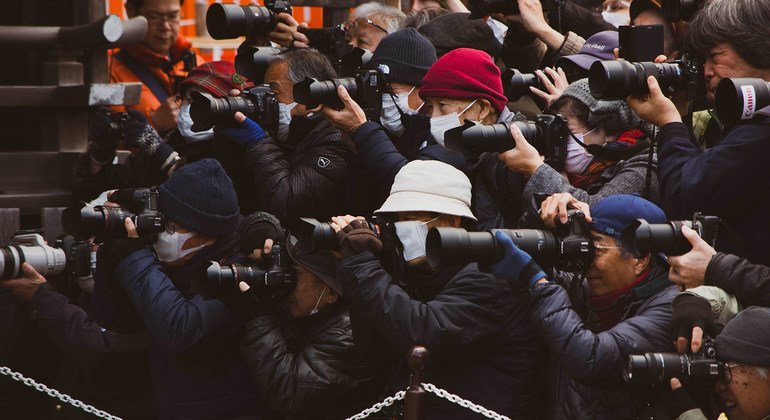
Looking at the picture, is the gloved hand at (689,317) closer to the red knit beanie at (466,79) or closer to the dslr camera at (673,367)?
the dslr camera at (673,367)

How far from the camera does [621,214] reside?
4422 mm

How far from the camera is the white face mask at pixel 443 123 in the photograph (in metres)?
5.37

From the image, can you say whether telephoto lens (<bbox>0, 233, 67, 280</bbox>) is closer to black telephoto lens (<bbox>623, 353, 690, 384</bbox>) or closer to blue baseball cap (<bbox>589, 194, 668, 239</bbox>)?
blue baseball cap (<bbox>589, 194, 668, 239</bbox>)

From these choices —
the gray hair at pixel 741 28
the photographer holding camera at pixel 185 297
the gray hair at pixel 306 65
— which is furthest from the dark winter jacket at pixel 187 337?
the gray hair at pixel 741 28

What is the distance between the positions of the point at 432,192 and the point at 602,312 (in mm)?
826

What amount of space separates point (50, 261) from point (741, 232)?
10.8 ft

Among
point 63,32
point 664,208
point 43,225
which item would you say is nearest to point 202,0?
point 63,32

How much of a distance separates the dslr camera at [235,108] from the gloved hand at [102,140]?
3.59 feet

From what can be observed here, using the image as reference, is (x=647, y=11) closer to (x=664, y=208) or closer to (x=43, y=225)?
(x=664, y=208)

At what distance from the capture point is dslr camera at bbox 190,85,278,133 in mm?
5644

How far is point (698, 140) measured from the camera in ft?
17.1

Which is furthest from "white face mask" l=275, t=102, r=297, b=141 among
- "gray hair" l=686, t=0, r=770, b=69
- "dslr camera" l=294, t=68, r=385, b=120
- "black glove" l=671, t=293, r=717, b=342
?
"black glove" l=671, t=293, r=717, b=342

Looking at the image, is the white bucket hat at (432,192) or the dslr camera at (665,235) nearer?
the dslr camera at (665,235)

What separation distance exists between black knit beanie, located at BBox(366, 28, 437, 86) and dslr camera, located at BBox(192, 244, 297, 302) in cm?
115
